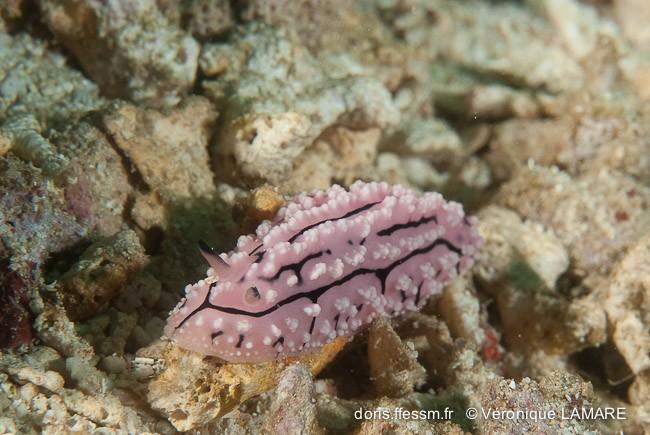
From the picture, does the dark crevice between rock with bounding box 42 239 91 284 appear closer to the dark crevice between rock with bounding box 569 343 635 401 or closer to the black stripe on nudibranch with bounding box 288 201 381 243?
the black stripe on nudibranch with bounding box 288 201 381 243

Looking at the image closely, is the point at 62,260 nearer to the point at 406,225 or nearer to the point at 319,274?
the point at 319,274

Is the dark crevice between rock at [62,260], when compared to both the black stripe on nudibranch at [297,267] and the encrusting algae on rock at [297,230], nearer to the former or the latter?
the encrusting algae on rock at [297,230]

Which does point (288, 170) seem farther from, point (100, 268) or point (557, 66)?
point (557, 66)

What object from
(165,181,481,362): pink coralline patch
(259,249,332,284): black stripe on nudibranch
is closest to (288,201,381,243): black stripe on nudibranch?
(165,181,481,362): pink coralline patch

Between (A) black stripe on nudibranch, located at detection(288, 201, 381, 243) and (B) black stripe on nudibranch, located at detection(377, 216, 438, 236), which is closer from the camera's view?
(A) black stripe on nudibranch, located at detection(288, 201, 381, 243)

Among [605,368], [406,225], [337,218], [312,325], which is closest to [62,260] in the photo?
[312,325]

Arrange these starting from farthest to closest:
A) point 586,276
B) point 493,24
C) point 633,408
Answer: point 493,24, point 586,276, point 633,408

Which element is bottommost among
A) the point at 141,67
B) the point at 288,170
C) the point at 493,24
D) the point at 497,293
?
the point at 497,293

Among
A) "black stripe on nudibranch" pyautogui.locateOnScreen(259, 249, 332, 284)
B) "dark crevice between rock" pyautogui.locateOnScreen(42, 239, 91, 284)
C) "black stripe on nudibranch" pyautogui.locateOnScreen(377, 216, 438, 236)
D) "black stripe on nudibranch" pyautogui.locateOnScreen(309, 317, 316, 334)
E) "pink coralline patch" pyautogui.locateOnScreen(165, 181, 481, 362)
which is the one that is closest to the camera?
"pink coralline patch" pyautogui.locateOnScreen(165, 181, 481, 362)

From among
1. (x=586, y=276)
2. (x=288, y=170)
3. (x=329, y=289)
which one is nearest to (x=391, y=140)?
(x=288, y=170)

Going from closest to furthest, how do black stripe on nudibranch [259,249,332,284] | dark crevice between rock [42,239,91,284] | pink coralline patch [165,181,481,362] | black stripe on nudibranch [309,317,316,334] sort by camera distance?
1. pink coralline patch [165,181,481,362]
2. black stripe on nudibranch [259,249,332,284]
3. black stripe on nudibranch [309,317,316,334]
4. dark crevice between rock [42,239,91,284]
